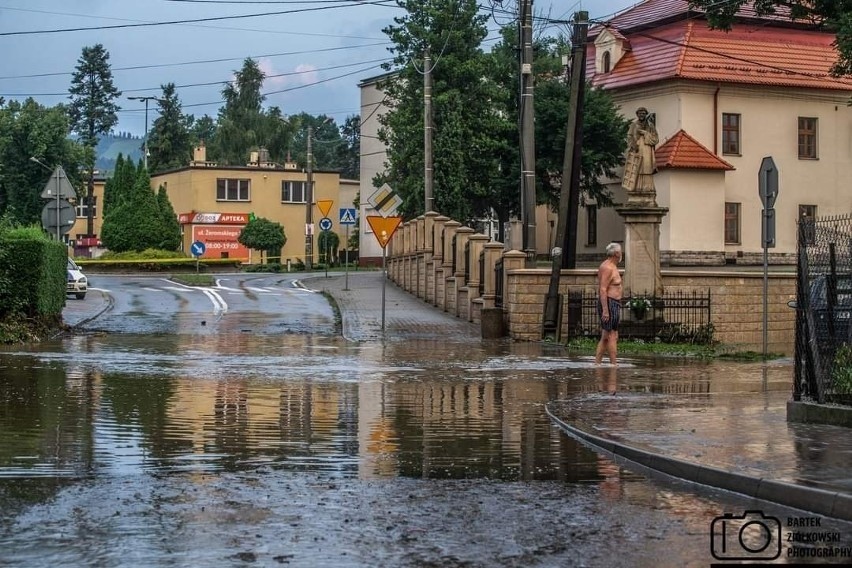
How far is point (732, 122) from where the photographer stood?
5409 centimetres

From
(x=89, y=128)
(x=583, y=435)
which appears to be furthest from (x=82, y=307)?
(x=89, y=128)

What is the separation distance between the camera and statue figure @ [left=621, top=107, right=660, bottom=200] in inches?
1035

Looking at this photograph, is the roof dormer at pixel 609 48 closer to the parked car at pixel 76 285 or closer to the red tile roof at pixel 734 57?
the red tile roof at pixel 734 57

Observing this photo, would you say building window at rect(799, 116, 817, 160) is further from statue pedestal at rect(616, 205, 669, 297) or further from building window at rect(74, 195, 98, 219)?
building window at rect(74, 195, 98, 219)

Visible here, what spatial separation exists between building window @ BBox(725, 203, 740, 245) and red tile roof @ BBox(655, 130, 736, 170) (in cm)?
187

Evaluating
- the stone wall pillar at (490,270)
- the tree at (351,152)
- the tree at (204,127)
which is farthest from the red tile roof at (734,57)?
the tree at (204,127)

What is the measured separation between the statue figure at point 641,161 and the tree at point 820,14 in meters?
7.61

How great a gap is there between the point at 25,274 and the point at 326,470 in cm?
1720

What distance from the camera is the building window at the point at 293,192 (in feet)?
316

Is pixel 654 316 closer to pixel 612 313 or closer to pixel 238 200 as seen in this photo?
pixel 612 313

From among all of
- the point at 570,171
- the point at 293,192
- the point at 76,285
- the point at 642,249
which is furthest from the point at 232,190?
the point at 642,249

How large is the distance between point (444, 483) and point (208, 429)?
12.1 ft

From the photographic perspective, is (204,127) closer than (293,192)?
No

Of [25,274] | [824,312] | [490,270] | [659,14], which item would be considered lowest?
[824,312]
